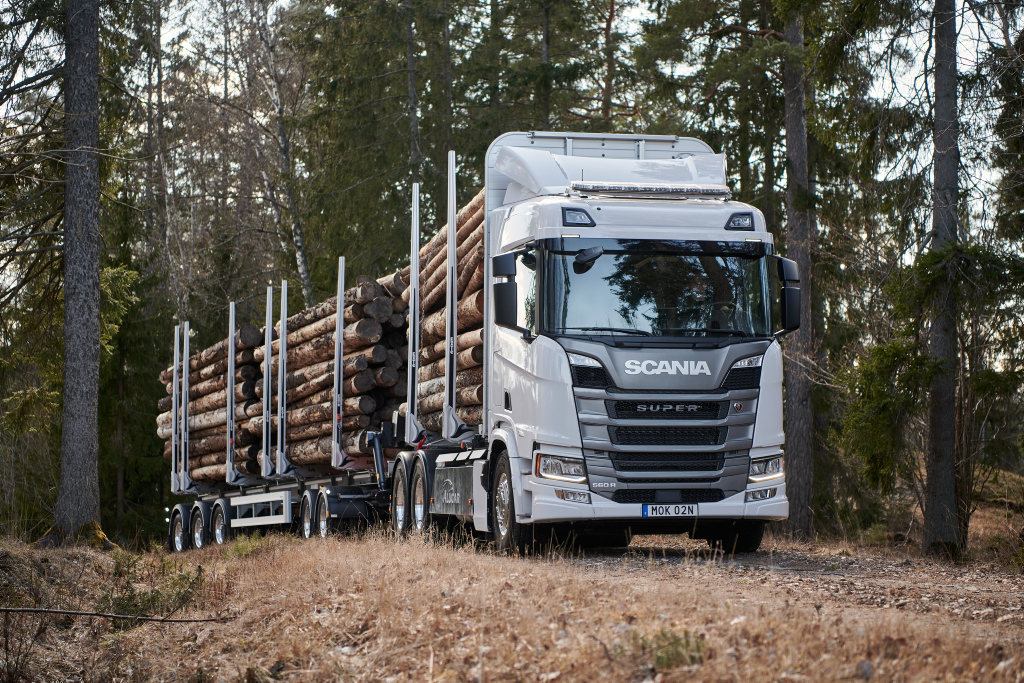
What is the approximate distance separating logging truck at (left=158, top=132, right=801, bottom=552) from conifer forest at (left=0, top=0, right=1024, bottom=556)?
8.73 feet

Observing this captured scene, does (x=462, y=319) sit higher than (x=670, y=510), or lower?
higher

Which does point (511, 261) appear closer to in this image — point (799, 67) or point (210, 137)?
point (799, 67)

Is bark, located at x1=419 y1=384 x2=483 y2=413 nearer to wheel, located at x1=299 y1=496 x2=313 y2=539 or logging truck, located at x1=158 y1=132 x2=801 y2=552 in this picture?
logging truck, located at x1=158 y1=132 x2=801 y2=552

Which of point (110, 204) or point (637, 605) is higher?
point (110, 204)

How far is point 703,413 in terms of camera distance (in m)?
9.73

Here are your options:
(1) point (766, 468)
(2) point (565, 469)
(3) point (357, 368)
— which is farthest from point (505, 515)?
(3) point (357, 368)

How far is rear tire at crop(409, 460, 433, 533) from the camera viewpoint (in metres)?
12.2

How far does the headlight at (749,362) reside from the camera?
9812 mm

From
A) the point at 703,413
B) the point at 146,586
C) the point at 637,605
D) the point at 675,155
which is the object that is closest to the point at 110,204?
the point at 146,586

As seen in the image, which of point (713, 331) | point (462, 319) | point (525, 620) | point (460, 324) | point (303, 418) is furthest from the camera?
point (303, 418)

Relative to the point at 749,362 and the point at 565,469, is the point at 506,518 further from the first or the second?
the point at 749,362

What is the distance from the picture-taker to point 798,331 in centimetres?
2064

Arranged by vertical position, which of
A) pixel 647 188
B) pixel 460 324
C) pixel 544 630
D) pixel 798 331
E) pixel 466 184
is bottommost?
pixel 544 630

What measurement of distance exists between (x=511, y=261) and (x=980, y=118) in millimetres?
5902
